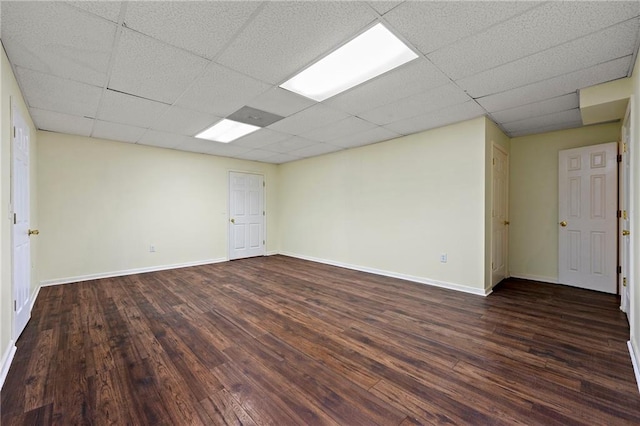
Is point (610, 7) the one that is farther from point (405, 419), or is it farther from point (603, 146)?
point (603, 146)

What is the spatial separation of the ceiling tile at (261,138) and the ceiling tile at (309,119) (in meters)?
0.21

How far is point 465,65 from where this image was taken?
88.3 inches

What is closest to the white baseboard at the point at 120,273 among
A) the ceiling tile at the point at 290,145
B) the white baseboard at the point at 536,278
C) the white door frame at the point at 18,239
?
the white door frame at the point at 18,239

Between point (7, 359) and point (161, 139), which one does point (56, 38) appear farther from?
point (161, 139)

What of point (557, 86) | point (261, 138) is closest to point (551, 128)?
point (557, 86)

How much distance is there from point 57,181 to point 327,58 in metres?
4.57

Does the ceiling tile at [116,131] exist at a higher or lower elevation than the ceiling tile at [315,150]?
lower

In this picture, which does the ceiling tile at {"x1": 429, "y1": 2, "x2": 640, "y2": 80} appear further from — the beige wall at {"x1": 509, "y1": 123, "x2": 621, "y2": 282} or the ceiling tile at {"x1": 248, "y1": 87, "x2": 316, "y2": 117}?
the beige wall at {"x1": 509, "y1": 123, "x2": 621, "y2": 282}

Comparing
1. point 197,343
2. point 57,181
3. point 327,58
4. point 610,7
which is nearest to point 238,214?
point 57,181

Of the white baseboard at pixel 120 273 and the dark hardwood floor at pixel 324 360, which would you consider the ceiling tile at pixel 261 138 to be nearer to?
the dark hardwood floor at pixel 324 360

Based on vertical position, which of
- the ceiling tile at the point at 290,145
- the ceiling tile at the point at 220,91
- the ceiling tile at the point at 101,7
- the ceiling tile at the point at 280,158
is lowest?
the ceiling tile at the point at 101,7

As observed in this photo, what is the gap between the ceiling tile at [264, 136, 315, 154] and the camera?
15.1 feet

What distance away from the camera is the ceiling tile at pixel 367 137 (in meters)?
4.09

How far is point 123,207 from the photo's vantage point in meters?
4.70
